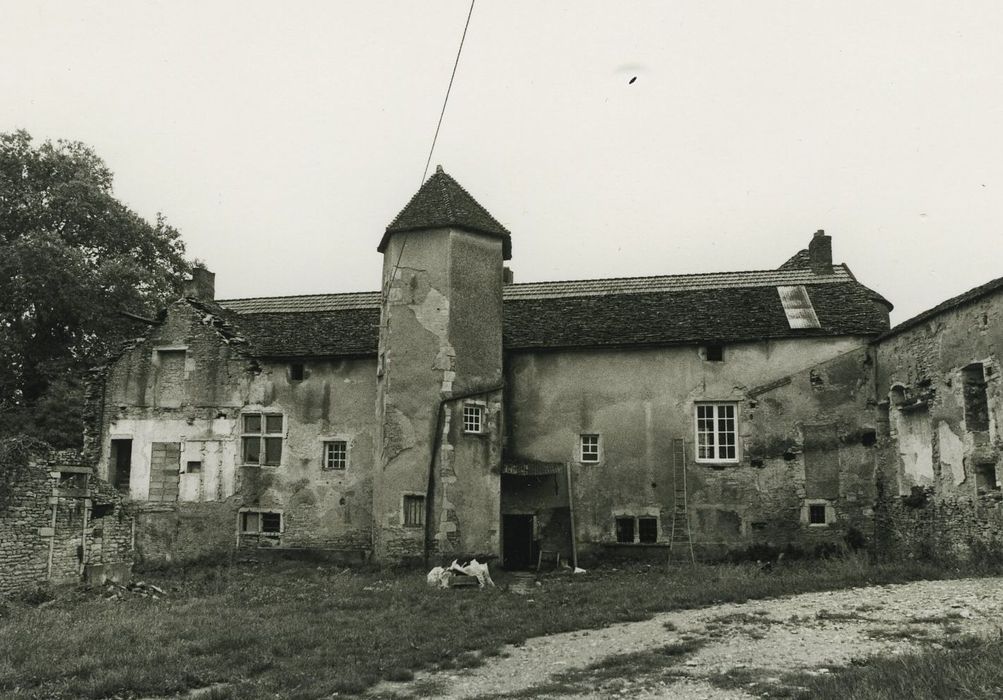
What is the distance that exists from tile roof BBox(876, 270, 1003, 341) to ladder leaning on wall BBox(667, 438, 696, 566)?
6.07m

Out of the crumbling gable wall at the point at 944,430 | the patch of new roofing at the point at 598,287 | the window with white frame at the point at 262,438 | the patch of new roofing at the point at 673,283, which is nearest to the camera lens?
the crumbling gable wall at the point at 944,430

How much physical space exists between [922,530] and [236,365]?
19199mm

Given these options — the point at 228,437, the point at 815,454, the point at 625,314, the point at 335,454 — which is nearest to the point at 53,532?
the point at 228,437

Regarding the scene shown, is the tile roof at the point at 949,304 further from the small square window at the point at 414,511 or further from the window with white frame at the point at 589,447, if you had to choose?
the small square window at the point at 414,511

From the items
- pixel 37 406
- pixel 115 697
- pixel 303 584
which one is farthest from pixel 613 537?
pixel 37 406

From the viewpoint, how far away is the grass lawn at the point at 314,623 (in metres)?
10.2

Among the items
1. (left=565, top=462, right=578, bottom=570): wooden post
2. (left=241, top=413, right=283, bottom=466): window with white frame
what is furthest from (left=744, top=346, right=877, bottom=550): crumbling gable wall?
(left=241, top=413, right=283, bottom=466): window with white frame

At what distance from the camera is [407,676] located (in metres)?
10.3

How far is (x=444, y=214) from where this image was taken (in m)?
22.5

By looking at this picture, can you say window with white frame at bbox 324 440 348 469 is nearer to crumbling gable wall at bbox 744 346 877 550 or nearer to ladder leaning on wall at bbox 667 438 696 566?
ladder leaning on wall at bbox 667 438 696 566

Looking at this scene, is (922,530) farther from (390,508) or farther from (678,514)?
(390,508)

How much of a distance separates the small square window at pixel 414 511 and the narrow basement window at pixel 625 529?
215 inches

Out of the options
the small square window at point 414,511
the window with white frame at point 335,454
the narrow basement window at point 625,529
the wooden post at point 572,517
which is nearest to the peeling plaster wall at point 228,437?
the window with white frame at point 335,454

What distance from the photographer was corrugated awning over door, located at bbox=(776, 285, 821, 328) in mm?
22469
